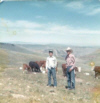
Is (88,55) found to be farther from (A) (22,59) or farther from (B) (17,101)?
(A) (22,59)

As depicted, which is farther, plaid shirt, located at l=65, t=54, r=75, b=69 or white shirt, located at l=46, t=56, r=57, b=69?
white shirt, located at l=46, t=56, r=57, b=69

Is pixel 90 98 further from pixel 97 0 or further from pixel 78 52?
pixel 97 0

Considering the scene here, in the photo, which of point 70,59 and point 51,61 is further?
point 51,61

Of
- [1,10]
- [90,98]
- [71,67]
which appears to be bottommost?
[90,98]

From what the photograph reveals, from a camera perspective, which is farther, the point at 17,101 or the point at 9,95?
the point at 9,95

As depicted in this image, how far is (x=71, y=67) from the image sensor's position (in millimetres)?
8094

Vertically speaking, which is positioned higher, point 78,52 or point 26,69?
point 78,52

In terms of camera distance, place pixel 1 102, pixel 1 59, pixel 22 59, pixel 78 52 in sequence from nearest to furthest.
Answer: pixel 1 102 → pixel 78 52 → pixel 1 59 → pixel 22 59

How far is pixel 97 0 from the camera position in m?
6.11

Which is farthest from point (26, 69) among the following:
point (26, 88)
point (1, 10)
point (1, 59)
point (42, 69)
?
point (1, 10)

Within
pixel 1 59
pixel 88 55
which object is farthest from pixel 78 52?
pixel 1 59

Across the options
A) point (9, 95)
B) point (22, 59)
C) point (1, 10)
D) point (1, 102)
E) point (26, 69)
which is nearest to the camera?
point (1, 102)

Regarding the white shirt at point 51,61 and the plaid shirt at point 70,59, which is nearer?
the plaid shirt at point 70,59

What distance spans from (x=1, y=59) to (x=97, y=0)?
520cm
